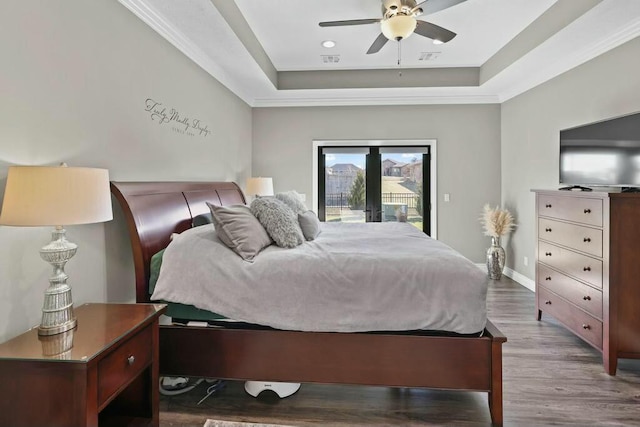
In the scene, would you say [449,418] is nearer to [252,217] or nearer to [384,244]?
[384,244]

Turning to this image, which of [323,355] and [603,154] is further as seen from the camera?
[603,154]

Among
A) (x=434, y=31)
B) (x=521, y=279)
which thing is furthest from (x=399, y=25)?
(x=521, y=279)

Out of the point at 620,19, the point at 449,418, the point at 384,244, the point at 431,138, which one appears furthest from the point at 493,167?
the point at 449,418

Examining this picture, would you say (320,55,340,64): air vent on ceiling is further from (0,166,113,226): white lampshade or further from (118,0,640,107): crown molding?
(0,166,113,226): white lampshade

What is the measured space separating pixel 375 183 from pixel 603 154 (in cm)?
297

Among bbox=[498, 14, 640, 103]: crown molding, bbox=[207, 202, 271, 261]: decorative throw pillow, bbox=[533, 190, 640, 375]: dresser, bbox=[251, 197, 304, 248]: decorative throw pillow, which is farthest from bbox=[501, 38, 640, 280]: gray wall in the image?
bbox=[207, 202, 271, 261]: decorative throw pillow

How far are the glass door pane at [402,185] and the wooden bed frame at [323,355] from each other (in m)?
3.63

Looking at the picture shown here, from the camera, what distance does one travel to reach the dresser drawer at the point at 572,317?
2574 millimetres

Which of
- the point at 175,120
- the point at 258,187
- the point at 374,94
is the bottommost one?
the point at 258,187

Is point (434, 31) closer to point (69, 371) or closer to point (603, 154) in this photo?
point (603, 154)

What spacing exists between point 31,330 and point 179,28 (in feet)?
7.97

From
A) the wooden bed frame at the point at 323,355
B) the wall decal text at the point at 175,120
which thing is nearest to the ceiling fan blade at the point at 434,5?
the wall decal text at the point at 175,120

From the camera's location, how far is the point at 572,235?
287 cm

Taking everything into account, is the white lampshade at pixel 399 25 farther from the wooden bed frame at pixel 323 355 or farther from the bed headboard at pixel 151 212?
the wooden bed frame at pixel 323 355
